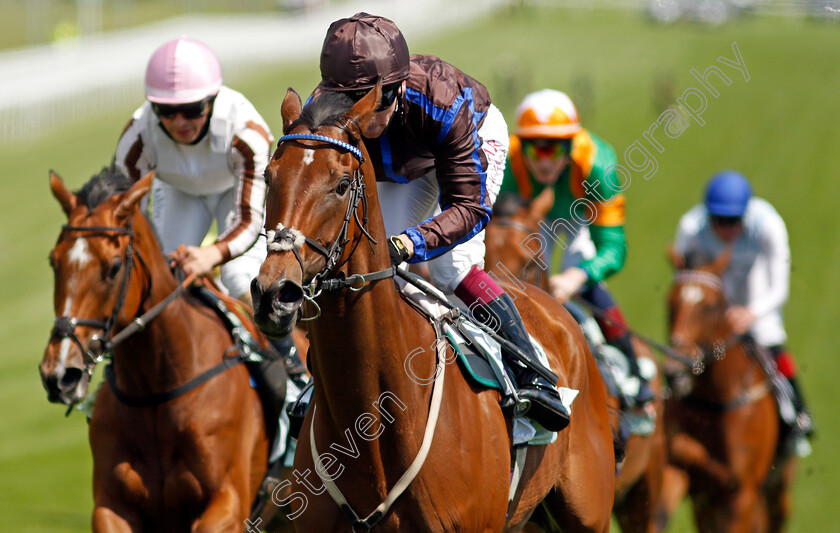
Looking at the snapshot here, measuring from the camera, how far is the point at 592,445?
414 centimetres

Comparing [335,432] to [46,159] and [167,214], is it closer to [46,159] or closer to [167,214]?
[167,214]

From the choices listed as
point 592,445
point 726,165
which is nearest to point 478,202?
point 592,445

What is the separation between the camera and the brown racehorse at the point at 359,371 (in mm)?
2561

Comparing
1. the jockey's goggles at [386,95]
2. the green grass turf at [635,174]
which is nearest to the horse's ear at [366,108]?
the jockey's goggles at [386,95]

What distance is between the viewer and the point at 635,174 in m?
23.3

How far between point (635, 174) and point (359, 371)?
21.2 metres

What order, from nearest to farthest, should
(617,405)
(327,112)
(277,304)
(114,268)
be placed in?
1. (277,304)
2. (327,112)
3. (114,268)
4. (617,405)

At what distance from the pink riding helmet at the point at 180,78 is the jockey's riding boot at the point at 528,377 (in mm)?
1942

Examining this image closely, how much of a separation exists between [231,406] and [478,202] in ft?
5.86

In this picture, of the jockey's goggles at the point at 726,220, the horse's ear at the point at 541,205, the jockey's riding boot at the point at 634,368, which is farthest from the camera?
the jockey's goggles at the point at 726,220

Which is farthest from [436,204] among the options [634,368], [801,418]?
[801,418]

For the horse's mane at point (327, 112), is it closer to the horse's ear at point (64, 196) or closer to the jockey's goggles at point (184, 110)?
the horse's ear at point (64, 196)

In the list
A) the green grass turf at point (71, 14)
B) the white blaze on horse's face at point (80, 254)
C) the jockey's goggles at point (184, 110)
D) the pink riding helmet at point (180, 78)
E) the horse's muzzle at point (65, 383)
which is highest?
the pink riding helmet at point (180, 78)

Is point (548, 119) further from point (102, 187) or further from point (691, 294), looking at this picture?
point (102, 187)
